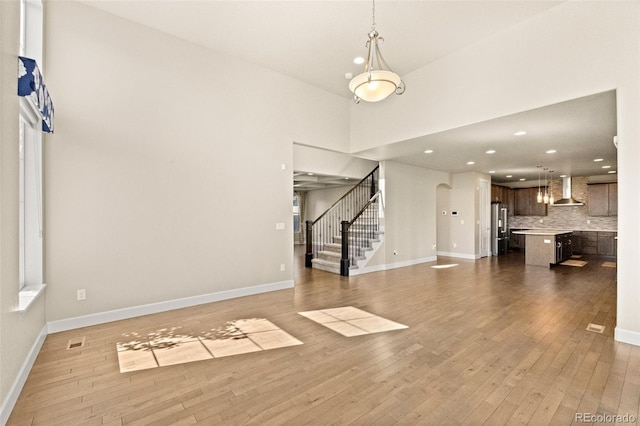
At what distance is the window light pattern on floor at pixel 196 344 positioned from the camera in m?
2.87

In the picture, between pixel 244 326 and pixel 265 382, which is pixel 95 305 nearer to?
pixel 244 326

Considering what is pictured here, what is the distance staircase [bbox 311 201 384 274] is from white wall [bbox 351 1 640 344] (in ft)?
9.82

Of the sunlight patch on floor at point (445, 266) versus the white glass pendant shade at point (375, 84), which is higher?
the white glass pendant shade at point (375, 84)

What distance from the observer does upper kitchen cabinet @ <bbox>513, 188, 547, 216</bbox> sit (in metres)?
12.1

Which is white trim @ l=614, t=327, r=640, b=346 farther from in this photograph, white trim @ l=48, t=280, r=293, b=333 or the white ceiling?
white trim @ l=48, t=280, r=293, b=333

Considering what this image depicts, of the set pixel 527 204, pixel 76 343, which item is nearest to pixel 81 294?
pixel 76 343

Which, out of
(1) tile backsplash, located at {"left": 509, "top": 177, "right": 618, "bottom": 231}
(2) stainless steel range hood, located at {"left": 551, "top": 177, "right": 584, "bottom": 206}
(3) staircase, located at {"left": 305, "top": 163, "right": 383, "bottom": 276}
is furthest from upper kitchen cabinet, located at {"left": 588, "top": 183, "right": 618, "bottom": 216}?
(3) staircase, located at {"left": 305, "top": 163, "right": 383, "bottom": 276}

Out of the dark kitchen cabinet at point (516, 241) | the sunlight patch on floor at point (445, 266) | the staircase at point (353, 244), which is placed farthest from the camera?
the dark kitchen cabinet at point (516, 241)

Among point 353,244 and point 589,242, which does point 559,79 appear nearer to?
point 353,244

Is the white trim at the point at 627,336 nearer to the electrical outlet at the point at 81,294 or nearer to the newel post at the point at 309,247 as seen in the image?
the newel post at the point at 309,247

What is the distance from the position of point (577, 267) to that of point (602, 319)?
5213mm

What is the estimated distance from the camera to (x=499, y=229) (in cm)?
1091

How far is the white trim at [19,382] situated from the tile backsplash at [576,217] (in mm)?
14696

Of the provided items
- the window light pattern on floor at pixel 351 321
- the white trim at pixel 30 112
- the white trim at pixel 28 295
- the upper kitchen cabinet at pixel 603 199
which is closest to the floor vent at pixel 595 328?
the window light pattern on floor at pixel 351 321
